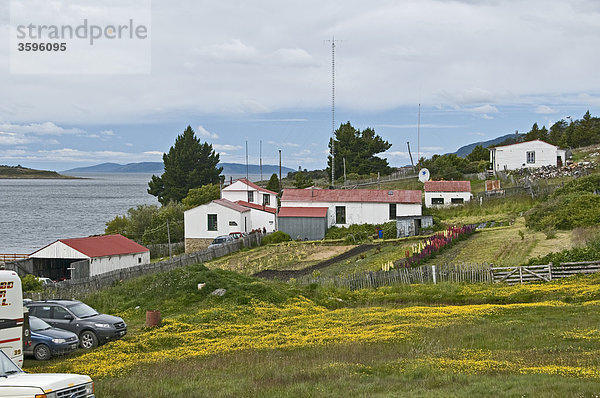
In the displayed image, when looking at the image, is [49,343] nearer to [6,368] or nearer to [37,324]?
[37,324]

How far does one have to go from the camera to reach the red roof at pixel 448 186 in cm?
7356

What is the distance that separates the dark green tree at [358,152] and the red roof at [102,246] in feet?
237

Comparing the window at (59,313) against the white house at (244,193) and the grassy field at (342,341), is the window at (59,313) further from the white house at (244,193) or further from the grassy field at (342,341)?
the white house at (244,193)

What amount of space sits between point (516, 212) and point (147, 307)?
1796 inches

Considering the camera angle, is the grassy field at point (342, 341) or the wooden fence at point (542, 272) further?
the wooden fence at point (542, 272)

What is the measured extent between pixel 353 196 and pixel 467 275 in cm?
3357

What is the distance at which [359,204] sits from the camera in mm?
67062

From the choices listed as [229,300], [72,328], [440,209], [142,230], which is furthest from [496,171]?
[72,328]

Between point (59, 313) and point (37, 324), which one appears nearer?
point (37, 324)

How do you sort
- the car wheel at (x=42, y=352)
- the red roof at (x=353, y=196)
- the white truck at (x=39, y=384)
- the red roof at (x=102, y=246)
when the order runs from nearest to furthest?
the white truck at (x=39, y=384), the car wheel at (x=42, y=352), the red roof at (x=102, y=246), the red roof at (x=353, y=196)

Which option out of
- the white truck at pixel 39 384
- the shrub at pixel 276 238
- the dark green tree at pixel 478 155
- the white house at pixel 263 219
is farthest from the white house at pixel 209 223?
the dark green tree at pixel 478 155

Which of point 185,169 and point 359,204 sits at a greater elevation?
point 185,169

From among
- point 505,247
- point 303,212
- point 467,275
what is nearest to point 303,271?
point 467,275

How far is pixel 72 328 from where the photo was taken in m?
22.5
